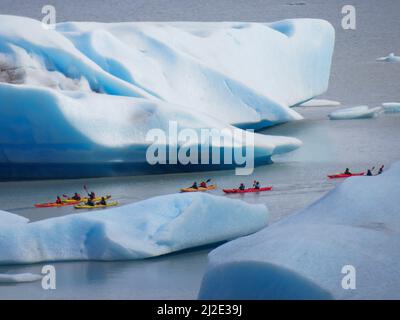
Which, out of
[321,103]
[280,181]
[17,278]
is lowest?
[17,278]

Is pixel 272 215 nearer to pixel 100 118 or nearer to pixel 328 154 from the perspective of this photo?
pixel 100 118

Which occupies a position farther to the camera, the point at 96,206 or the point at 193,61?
the point at 193,61

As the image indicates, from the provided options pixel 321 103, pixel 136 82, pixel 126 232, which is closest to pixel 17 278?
pixel 126 232

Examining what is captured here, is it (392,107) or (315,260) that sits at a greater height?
(392,107)

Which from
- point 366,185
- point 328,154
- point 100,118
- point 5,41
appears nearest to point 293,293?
point 366,185

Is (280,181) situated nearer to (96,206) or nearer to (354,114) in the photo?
(96,206)

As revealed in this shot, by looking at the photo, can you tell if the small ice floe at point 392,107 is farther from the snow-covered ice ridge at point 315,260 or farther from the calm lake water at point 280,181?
the snow-covered ice ridge at point 315,260

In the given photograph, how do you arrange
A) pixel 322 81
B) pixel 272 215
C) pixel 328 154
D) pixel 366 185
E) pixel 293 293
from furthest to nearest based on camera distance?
pixel 322 81
pixel 328 154
pixel 272 215
pixel 366 185
pixel 293 293
